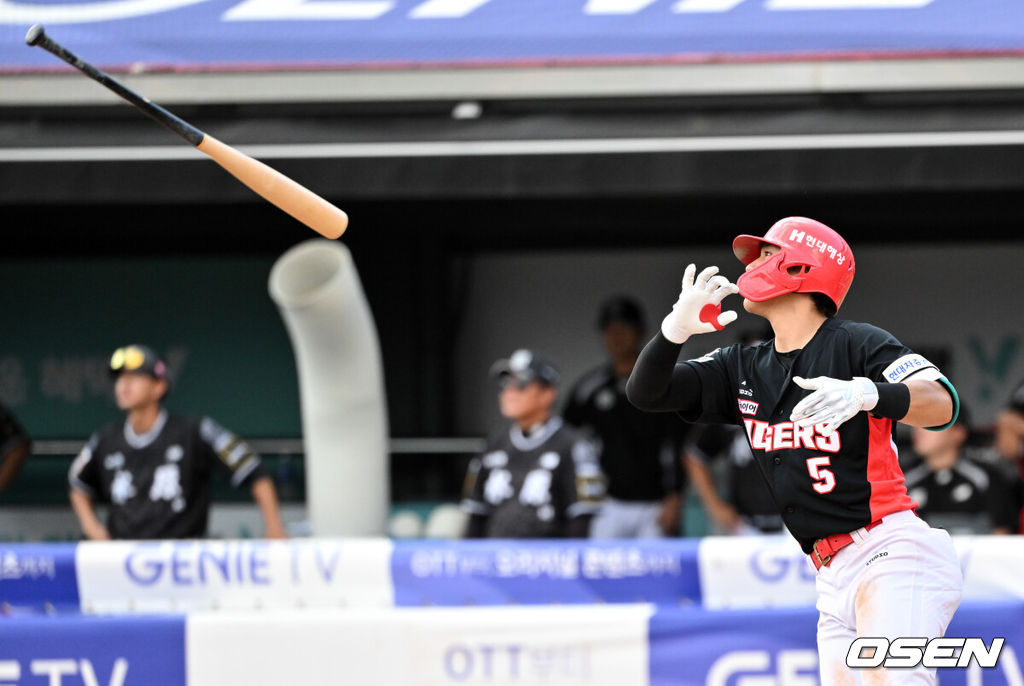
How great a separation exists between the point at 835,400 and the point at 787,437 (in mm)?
405

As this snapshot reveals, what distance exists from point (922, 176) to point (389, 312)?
339cm

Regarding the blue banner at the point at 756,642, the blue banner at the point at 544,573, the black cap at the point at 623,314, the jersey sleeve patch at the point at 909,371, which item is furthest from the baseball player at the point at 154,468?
the jersey sleeve patch at the point at 909,371

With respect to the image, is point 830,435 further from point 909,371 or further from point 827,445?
point 909,371

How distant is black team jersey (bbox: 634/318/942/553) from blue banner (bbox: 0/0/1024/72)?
287 centimetres

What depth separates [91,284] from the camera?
7883mm

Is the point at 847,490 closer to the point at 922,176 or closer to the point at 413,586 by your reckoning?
the point at 413,586

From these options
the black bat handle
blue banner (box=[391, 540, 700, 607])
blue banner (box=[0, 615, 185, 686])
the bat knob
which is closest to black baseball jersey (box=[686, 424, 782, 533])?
blue banner (box=[391, 540, 700, 607])

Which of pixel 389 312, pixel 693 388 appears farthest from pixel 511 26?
pixel 693 388

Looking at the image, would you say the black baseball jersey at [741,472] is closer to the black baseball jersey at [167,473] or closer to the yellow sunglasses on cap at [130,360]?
the black baseball jersey at [167,473]

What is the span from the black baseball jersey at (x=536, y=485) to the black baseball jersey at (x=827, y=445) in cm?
186

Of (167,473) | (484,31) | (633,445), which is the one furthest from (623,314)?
(167,473)

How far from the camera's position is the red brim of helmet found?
3.06 meters

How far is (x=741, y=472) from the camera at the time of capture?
5.86m

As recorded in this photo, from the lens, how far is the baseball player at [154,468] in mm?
5242
